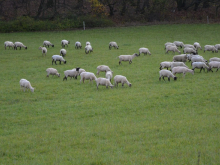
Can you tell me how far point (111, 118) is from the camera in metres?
14.7

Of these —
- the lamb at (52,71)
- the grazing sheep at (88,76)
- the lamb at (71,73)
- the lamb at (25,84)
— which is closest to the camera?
the lamb at (25,84)

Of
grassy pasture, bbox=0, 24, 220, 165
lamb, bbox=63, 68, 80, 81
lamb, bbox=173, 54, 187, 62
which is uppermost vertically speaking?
lamb, bbox=173, 54, 187, 62

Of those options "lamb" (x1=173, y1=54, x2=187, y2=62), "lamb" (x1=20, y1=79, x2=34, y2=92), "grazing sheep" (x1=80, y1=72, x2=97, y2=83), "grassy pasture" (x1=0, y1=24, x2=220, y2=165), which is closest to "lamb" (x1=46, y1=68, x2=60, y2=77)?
"grassy pasture" (x1=0, y1=24, x2=220, y2=165)

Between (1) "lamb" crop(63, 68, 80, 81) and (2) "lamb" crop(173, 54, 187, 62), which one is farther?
(2) "lamb" crop(173, 54, 187, 62)

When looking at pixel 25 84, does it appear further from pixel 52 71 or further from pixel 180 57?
pixel 180 57

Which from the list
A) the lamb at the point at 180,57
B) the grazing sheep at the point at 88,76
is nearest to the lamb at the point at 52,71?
the grazing sheep at the point at 88,76

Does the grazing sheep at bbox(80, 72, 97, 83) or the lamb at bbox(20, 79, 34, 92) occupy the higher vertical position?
the grazing sheep at bbox(80, 72, 97, 83)

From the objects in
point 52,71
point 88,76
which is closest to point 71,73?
point 52,71

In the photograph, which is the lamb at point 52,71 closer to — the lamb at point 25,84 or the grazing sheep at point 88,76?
the grazing sheep at point 88,76

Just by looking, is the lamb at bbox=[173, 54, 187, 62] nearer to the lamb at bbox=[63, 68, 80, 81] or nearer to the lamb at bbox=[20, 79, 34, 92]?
the lamb at bbox=[63, 68, 80, 81]

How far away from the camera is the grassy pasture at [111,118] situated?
406 inches

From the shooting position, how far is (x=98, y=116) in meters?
15.2

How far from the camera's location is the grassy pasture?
10.3 m

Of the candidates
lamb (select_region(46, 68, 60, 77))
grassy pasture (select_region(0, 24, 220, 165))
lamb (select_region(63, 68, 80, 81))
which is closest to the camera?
grassy pasture (select_region(0, 24, 220, 165))
